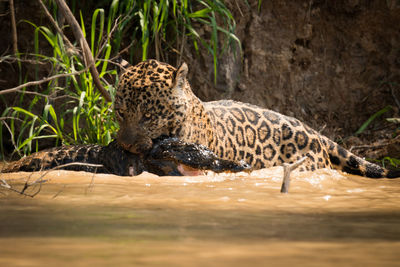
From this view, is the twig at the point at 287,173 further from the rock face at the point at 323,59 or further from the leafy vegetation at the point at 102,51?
the rock face at the point at 323,59

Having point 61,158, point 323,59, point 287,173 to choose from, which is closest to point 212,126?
point 61,158

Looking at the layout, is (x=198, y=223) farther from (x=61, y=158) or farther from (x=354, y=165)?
(x=354, y=165)

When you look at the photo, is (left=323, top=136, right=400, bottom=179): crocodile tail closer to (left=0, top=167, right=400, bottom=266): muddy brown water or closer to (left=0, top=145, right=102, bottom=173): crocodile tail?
(left=0, top=167, right=400, bottom=266): muddy brown water

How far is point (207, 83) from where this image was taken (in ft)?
26.3

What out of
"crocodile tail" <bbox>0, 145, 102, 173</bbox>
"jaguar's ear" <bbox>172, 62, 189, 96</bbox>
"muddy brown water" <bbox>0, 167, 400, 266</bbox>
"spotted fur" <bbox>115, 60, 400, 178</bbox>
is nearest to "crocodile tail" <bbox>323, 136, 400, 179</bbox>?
"spotted fur" <bbox>115, 60, 400, 178</bbox>

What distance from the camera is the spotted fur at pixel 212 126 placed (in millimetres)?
5254

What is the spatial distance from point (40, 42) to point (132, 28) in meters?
1.25

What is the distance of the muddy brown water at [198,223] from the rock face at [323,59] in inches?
149

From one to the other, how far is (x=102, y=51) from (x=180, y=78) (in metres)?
2.50

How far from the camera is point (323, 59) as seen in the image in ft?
28.6

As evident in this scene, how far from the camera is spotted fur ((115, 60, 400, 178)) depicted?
17.2ft

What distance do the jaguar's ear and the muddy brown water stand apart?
3.06ft

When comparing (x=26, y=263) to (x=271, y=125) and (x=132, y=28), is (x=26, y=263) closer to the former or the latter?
(x=271, y=125)

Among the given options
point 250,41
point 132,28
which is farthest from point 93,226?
point 250,41
